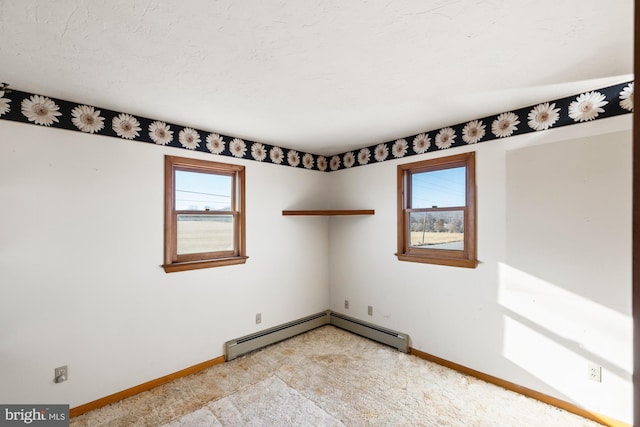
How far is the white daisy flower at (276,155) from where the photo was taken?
3.54 metres

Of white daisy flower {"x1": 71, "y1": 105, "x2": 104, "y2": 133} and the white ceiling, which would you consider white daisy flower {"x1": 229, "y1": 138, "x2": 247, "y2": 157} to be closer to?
the white ceiling

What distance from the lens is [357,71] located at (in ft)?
5.83

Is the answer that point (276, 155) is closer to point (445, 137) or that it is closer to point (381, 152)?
point (381, 152)

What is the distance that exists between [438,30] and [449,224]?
203cm

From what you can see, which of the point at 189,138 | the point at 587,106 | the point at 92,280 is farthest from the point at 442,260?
the point at 92,280

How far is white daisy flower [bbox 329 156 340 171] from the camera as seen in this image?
13.3ft

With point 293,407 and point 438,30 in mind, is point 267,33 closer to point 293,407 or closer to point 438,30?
point 438,30

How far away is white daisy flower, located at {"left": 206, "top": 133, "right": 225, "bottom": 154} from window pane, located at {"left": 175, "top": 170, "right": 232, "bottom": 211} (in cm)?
27

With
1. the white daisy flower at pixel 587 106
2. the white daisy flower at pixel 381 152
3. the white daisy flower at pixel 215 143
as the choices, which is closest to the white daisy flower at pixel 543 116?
the white daisy flower at pixel 587 106

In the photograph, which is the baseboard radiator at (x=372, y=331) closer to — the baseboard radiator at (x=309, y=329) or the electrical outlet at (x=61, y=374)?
the baseboard radiator at (x=309, y=329)

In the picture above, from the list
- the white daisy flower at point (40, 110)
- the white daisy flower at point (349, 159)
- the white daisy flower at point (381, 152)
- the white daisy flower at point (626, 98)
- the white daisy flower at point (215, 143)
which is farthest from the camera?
the white daisy flower at point (349, 159)

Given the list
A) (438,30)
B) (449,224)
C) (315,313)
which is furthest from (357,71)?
(315,313)

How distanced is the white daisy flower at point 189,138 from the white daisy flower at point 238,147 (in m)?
0.37

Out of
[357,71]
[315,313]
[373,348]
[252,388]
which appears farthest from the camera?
[315,313]
